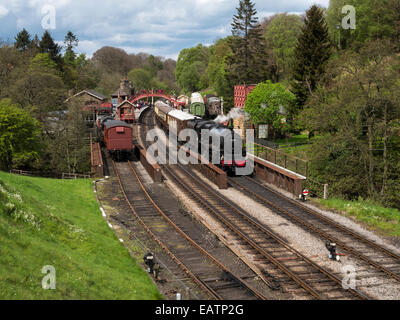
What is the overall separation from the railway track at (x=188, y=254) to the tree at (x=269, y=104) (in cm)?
1833

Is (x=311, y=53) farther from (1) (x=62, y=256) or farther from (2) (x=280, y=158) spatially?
(1) (x=62, y=256)

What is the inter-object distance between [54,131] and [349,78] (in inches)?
1198

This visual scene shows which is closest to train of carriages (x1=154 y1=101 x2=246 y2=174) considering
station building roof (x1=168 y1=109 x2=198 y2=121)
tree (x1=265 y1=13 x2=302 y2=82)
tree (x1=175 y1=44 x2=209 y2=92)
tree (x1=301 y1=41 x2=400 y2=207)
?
station building roof (x1=168 y1=109 x2=198 y2=121)

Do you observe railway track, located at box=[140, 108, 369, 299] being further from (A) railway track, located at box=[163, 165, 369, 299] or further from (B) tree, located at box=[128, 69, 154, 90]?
(B) tree, located at box=[128, 69, 154, 90]

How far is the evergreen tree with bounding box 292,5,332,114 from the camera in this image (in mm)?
42469

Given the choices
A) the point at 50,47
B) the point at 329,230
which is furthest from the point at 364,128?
the point at 50,47

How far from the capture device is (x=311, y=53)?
42719 millimetres

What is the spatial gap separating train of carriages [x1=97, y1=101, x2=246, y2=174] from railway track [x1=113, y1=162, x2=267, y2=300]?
7041mm

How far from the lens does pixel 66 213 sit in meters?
19.1

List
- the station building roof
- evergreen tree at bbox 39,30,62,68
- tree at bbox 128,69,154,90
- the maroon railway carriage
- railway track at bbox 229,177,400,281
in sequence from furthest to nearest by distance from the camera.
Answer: tree at bbox 128,69,154,90 < evergreen tree at bbox 39,30,62,68 < the station building roof < the maroon railway carriage < railway track at bbox 229,177,400,281

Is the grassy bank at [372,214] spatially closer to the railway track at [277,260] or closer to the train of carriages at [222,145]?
the railway track at [277,260]

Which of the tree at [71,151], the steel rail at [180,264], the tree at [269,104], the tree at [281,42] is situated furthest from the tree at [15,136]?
the tree at [281,42]

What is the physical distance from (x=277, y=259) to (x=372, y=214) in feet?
26.4
